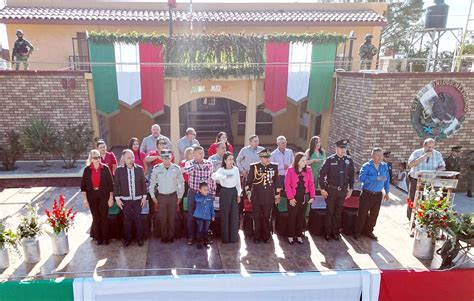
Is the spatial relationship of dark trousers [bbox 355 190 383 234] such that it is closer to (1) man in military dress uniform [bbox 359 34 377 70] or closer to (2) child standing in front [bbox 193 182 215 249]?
(2) child standing in front [bbox 193 182 215 249]

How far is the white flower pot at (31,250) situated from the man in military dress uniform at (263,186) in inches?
130

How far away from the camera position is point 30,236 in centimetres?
514

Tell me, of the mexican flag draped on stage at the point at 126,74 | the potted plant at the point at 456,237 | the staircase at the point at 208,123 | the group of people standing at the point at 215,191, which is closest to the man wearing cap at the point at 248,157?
the group of people standing at the point at 215,191

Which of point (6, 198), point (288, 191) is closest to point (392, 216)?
point (288, 191)

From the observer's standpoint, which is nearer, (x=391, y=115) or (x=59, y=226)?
(x=59, y=226)

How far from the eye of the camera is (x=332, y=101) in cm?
1144

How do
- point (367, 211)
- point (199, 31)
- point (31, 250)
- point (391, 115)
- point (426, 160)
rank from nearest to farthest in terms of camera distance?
point (31, 250)
point (367, 211)
point (426, 160)
point (391, 115)
point (199, 31)

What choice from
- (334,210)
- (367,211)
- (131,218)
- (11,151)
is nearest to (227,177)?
(131,218)

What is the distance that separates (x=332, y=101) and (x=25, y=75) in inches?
362

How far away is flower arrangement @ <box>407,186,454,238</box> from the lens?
5133 millimetres

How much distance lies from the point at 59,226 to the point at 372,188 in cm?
508

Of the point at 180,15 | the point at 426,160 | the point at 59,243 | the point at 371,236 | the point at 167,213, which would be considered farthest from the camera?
the point at 180,15

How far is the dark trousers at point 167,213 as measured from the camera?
5602 millimetres

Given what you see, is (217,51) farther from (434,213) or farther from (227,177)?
(434,213)
